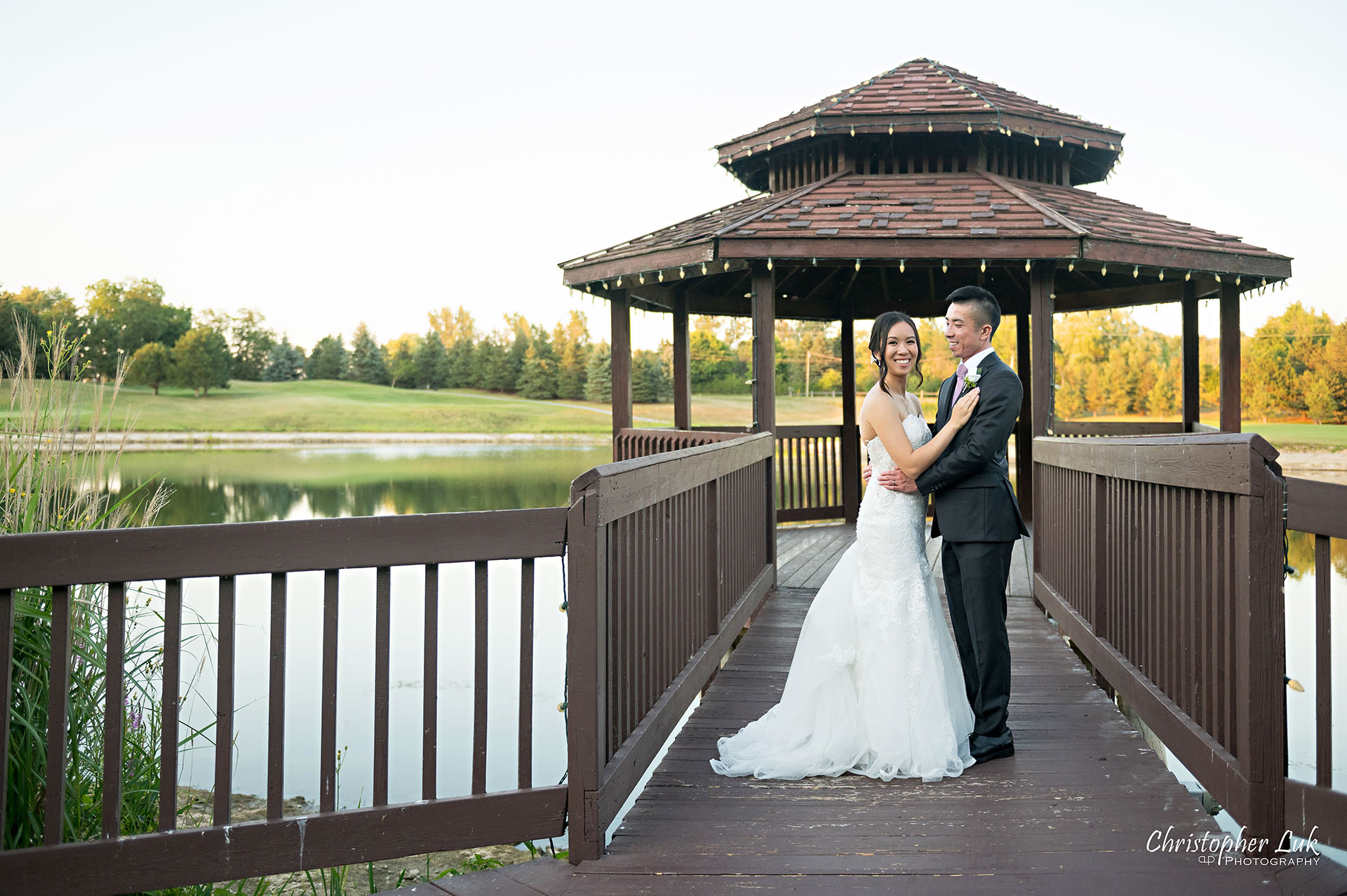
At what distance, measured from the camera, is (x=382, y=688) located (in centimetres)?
257

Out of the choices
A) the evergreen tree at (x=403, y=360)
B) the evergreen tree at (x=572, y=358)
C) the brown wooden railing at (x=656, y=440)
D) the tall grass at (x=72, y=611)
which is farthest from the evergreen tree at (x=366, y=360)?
the tall grass at (x=72, y=611)

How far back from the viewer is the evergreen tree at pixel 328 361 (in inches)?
2498

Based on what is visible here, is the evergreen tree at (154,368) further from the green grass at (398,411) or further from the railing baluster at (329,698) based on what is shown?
the railing baluster at (329,698)

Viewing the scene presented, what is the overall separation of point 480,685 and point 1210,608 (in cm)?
226

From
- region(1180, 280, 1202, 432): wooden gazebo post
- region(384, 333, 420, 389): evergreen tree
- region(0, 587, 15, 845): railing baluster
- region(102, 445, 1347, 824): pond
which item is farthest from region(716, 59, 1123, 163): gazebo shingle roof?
region(384, 333, 420, 389): evergreen tree

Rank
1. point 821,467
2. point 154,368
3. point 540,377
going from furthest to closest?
point 540,377
point 154,368
point 821,467

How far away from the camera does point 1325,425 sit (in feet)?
107

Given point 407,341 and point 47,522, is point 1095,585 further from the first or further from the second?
point 407,341

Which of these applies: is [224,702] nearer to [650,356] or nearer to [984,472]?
[984,472]

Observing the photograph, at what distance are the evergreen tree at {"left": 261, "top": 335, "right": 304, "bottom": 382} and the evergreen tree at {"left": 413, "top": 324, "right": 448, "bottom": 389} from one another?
862 centimetres

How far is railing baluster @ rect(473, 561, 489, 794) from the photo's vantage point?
259 cm

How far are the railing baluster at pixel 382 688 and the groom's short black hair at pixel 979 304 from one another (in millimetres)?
2318

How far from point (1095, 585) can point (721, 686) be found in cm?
192

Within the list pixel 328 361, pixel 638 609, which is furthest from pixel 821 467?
pixel 328 361
